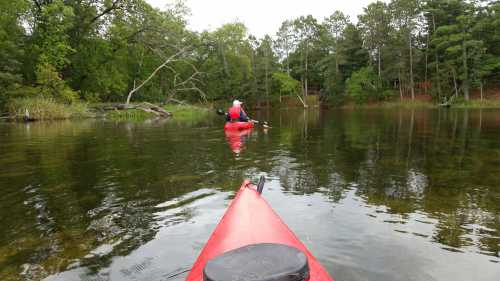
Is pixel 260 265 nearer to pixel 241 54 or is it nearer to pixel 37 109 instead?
pixel 37 109

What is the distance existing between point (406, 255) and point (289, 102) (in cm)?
5491

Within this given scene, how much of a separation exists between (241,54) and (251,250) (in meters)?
55.7

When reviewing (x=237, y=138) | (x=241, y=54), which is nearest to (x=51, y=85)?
(x=237, y=138)

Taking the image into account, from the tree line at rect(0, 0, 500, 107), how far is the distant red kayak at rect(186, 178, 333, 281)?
1102 inches

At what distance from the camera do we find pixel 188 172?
830 centimetres

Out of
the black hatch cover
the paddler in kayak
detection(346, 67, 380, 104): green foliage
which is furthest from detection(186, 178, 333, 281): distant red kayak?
detection(346, 67, 380, 104): green foliage

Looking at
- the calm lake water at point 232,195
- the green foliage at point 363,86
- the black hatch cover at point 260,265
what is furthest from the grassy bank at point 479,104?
the black hatch cover at point 260,265

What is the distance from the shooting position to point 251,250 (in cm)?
235

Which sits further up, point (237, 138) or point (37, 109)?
point (37, 109)

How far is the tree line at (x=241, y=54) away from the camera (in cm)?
3097

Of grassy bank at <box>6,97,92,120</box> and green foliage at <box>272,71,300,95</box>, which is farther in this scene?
green foliage at <box>272,71,300,95</box>

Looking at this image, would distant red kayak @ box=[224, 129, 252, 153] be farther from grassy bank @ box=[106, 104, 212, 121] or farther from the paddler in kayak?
grassy bank @ box=[106, 104, 212, 121]

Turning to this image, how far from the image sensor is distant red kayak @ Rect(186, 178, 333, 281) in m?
2.08

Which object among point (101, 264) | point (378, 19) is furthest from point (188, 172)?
point (378, 19)
